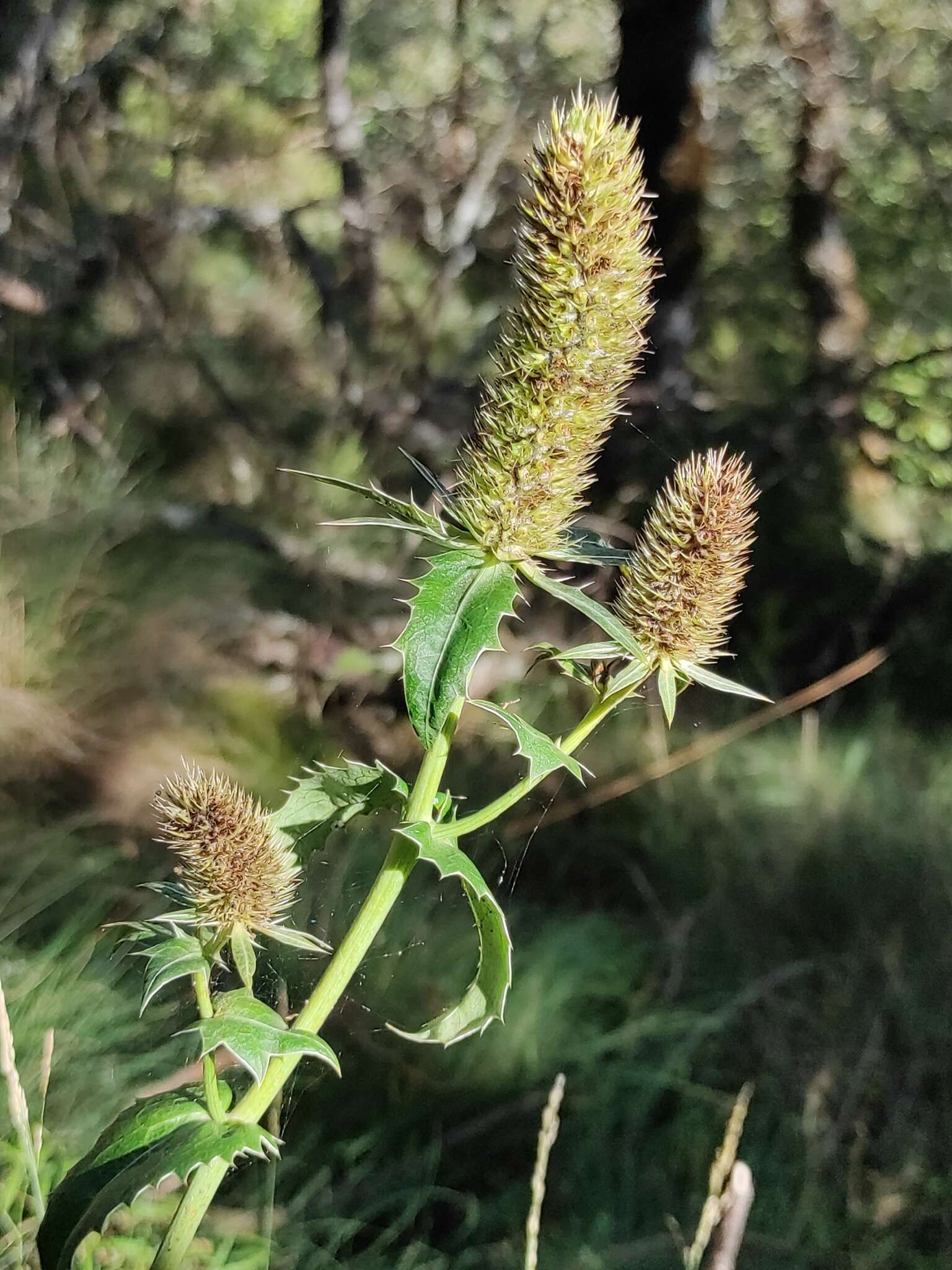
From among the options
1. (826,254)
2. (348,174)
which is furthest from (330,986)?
(826,254)

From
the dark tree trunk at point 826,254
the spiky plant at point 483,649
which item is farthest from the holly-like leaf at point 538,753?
the dark tree trunk at point 826,254

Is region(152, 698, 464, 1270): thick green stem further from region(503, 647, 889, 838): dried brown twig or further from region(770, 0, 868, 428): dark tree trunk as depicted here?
region(770, 0, 868, 428): dark tree trunk

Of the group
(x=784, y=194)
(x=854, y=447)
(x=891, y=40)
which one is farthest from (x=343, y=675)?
(x=891, y=40)

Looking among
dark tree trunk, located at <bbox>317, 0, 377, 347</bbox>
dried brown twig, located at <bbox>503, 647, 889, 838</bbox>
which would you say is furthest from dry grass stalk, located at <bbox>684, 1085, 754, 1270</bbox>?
dark tree trunk, located at <bbox>317, 0, 377, 347</bbox>

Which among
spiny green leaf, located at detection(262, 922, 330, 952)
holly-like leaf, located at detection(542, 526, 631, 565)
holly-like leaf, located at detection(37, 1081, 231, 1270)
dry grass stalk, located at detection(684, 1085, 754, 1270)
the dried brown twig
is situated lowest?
the dried brown twig

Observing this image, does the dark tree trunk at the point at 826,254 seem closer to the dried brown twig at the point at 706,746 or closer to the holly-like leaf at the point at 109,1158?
the dried brown twig at the point at 706,746

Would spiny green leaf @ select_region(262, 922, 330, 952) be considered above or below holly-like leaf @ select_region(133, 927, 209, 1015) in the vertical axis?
below
